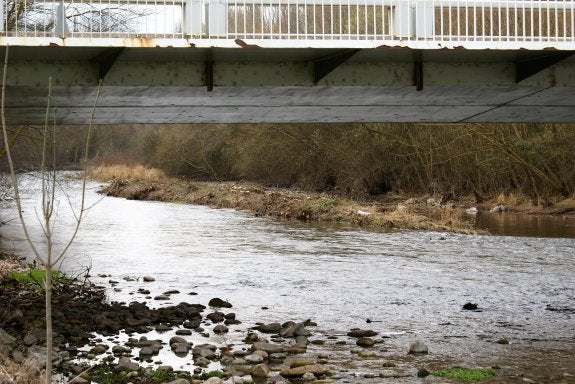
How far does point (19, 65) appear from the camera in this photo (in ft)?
42.3

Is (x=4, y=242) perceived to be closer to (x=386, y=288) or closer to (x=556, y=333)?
(x=386, y=288)

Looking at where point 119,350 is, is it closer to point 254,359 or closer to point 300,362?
point 254,359

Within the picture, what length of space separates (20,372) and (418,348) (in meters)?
5.69

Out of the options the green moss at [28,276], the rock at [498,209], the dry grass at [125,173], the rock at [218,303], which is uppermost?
the dry grass at [125,173]

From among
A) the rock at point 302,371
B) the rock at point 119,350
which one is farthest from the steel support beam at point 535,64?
the rock at point 119,350

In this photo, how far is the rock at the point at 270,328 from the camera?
13.5 meters

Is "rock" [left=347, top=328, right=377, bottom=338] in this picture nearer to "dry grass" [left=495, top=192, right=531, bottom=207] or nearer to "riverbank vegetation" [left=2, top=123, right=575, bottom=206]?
"riverbank vegetation" [left=2, top=123, right=575, bottom=206]

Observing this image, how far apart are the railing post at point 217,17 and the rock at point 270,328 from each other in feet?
15.4

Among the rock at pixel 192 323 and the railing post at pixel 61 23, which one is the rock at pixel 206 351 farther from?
the railing post at pixel 61 23

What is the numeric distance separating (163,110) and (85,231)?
1439cm

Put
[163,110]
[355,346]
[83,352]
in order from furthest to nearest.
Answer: [163,110], [355,346], [83,352]

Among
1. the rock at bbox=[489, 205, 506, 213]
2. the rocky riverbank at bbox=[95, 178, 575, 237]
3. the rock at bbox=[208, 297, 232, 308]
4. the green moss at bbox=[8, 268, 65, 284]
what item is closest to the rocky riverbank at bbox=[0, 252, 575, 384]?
the rock at bbox=[208, 297, 232, 308]

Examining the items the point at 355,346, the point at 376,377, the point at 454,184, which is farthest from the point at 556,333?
the point at 454,184

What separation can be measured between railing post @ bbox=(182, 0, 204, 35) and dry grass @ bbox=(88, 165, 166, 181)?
48357mm
